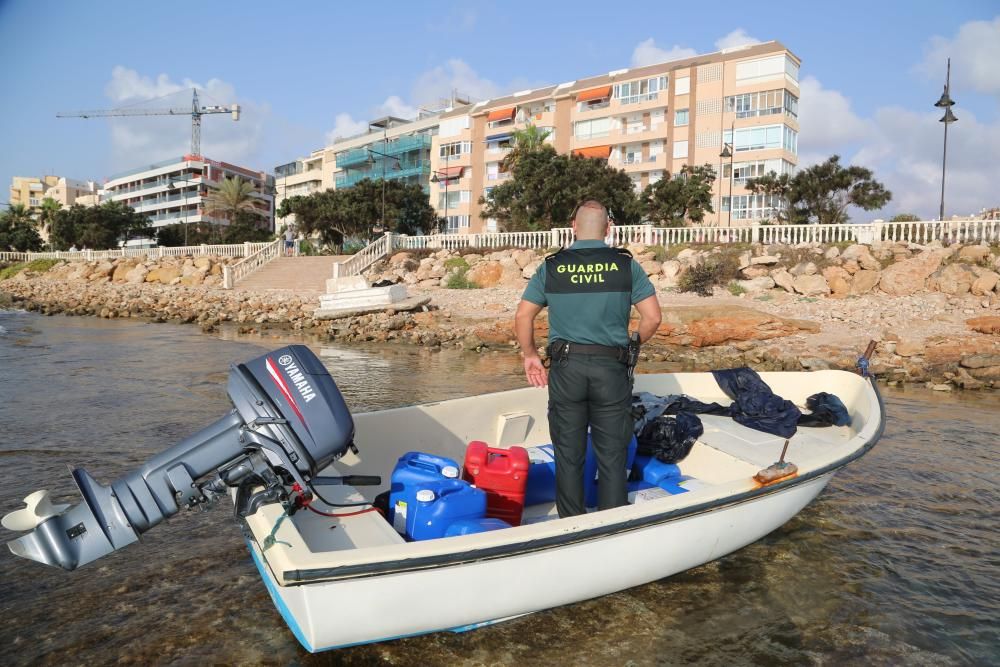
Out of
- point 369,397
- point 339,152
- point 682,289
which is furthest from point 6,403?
point 339,152

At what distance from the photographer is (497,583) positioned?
10.1 feet

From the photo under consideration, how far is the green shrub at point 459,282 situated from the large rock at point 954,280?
596 inches

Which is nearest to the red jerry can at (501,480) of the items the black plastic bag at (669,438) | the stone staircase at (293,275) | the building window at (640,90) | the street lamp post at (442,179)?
the black plastic bag at (669,438)

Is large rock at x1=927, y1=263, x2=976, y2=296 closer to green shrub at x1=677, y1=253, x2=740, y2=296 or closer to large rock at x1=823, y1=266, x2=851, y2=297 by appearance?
large rock at x1=823, y1=266, x2=851, y2=297

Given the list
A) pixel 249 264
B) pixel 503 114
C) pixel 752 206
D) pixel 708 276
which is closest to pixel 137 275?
pixel 249 264

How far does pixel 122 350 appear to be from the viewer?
51.3 ft

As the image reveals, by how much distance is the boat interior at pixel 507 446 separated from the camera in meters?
2.90

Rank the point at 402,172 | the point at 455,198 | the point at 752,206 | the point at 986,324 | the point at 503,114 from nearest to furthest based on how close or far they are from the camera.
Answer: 1. the point at 986,324
2. the point at 752,206
3. the point at 503,114
4. the point at 455,198
5. the point at 402,172

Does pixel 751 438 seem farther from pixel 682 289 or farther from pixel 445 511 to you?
pixel 682 289

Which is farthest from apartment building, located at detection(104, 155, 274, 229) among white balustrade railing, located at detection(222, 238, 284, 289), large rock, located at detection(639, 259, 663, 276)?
large rock, located at detection(639, 259, 663, 276)

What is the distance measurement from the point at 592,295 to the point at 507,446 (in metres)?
2.29

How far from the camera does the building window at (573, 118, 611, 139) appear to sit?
45.9 meters

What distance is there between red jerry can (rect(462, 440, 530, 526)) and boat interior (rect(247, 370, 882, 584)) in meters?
0.37

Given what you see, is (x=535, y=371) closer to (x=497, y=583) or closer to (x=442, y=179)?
(x=497, y=583)
